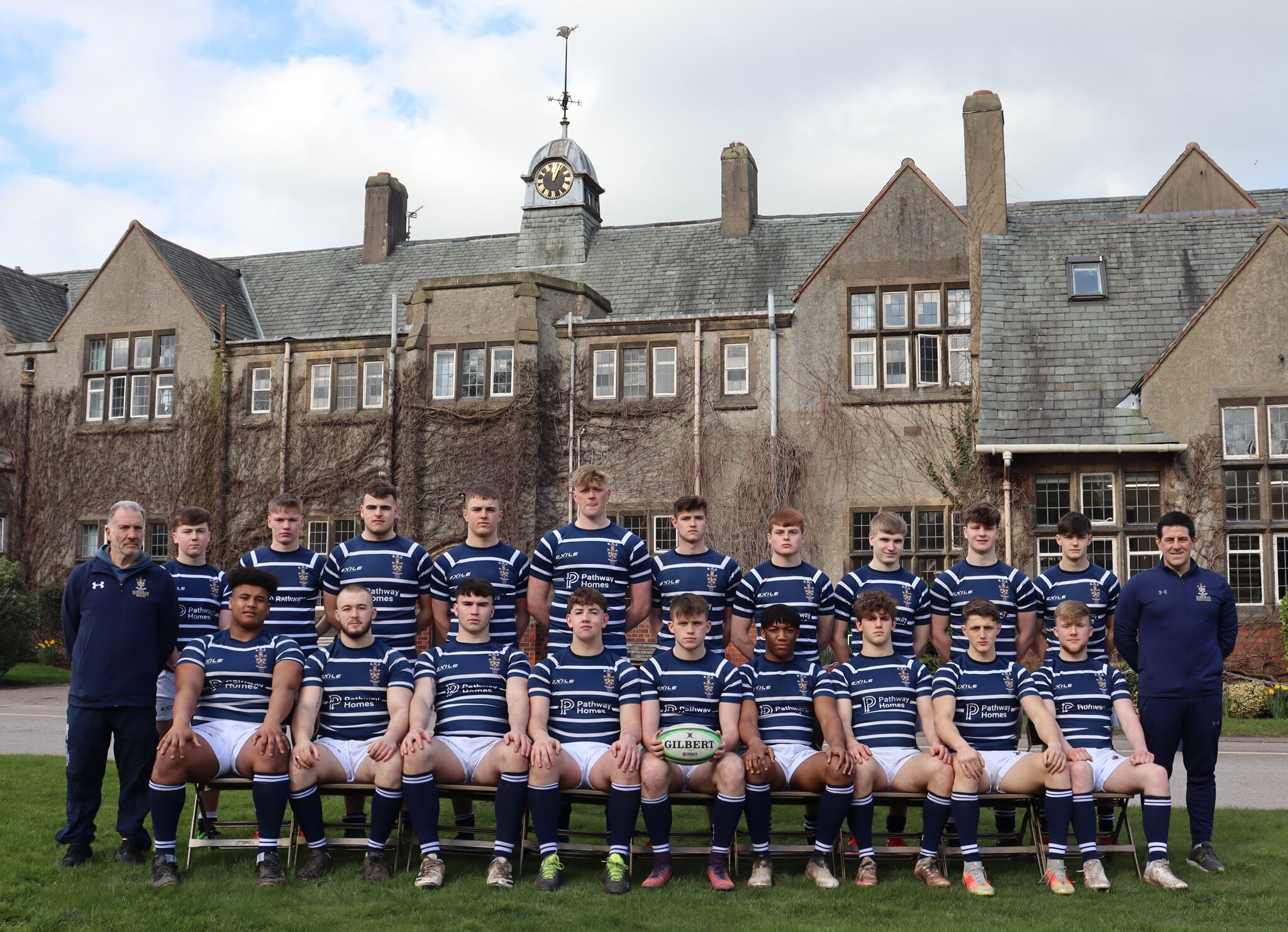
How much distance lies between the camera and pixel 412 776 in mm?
6559

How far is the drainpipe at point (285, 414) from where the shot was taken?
76.2ft

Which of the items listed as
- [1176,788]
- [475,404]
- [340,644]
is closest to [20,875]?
[340,644]

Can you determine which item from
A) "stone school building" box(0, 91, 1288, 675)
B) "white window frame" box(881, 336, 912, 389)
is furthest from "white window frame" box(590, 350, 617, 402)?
"white window frame" box(881, 336, 912, 389)

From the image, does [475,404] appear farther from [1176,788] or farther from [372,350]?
[1176,788]

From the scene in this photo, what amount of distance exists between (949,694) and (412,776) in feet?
10.7

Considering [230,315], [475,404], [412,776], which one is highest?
[230,315]

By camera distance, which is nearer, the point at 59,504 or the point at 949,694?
the point at 949,694

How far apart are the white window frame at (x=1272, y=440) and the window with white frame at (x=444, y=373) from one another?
536 inches

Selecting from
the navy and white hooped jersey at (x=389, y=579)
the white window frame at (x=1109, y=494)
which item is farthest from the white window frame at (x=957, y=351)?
the navy and white hooped jersey at (x=389, y=579)

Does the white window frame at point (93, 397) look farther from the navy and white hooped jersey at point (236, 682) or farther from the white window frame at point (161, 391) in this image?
the navy and white hooped jersey at point (236, 682)

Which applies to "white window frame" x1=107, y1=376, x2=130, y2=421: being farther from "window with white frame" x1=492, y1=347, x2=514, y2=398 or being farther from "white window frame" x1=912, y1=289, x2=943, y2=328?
"white window frame" x1=912, y1=289, x2=943, y2=328

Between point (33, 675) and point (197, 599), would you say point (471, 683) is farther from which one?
point (33, 675)

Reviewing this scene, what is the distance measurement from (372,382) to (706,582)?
1693 centimetres

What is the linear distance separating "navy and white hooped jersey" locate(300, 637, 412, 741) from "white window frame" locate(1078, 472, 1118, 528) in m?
13.9
